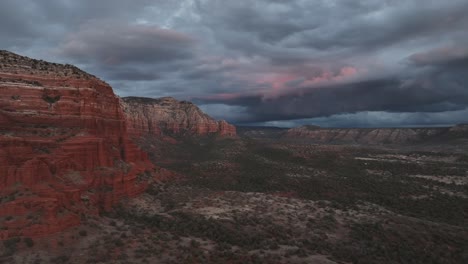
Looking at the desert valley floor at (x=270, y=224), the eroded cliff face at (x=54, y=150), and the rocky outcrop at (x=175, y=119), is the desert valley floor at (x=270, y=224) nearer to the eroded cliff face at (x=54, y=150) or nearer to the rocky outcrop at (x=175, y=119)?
the eroded cliff face at (x=54, y=150)

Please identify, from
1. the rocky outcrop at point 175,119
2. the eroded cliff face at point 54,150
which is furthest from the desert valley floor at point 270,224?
the rocky outcrop at point 175,119

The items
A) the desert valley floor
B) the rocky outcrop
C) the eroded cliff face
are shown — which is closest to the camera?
the eroded cliff face

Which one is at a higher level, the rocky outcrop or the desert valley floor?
the rocky outcrop

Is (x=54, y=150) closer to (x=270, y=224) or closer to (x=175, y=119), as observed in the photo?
(x=270, y=224)

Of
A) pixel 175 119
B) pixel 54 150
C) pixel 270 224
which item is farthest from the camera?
pixel 175 119

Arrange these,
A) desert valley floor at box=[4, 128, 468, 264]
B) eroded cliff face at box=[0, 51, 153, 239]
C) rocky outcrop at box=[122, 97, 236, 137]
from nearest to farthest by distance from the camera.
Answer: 1. eroded cliff face at box=[0, 51, 153, 239]
2. desert valley floor at box=[4, 128, 468, 264]
3. rocky outcrop at box=[122, 97, 236, 137]

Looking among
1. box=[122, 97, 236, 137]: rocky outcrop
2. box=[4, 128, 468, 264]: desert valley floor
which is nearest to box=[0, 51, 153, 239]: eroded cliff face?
box=[4, 128, 468, 264]: desert valley floor

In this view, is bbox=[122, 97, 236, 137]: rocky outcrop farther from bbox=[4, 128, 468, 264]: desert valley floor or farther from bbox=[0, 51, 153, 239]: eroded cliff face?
bbox=[0, 51, 153, 239]: eroded cliff face

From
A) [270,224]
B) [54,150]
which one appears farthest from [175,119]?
[54,150]

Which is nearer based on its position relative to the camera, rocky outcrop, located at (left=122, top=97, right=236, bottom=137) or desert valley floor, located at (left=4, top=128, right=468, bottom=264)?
desert valley floor, located at (left=4, top=128, right=468, bottom=264)

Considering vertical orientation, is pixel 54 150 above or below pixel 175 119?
below
